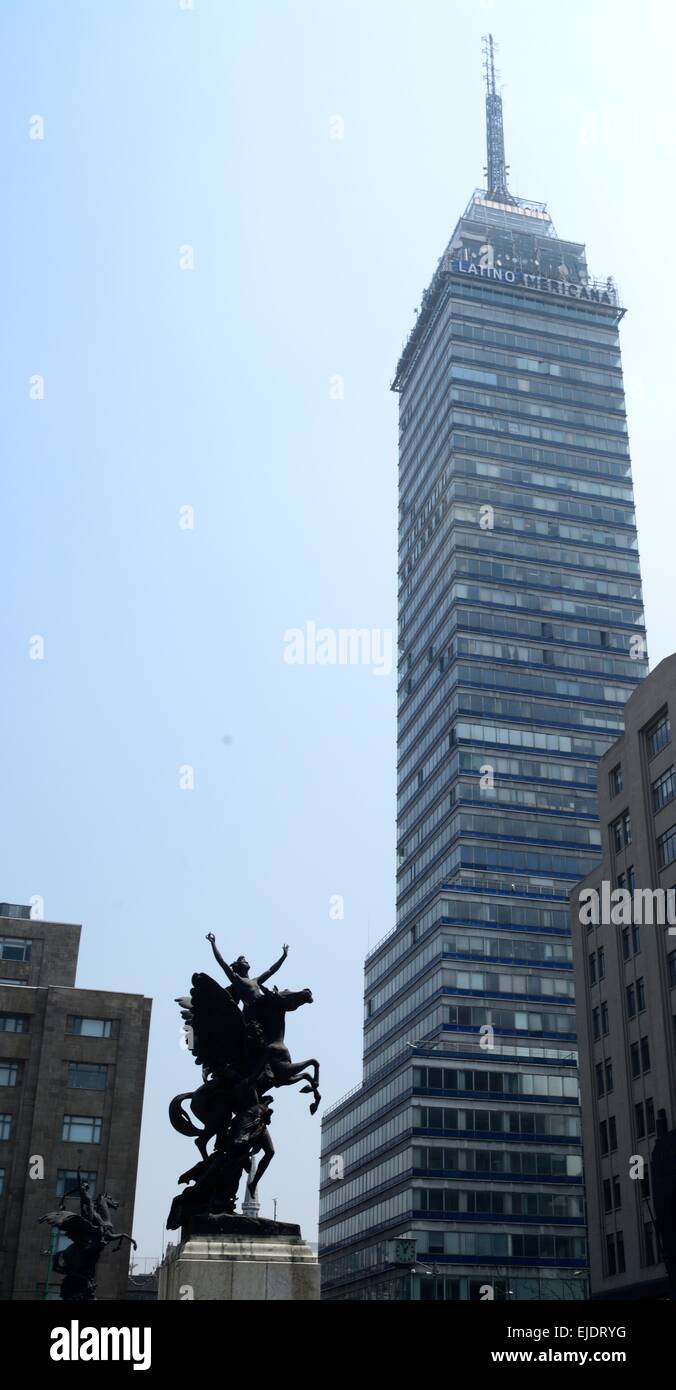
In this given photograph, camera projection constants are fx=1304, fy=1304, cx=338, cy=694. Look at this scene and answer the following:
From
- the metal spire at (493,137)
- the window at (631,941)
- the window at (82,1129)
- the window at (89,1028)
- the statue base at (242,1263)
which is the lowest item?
the statue base at (242,1263)

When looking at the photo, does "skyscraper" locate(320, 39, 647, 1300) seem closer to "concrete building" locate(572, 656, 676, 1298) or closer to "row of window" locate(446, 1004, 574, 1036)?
"row of window" locate(446, 1004, 574, 1036)

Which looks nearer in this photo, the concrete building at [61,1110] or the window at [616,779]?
the concrete building at [61,1110]

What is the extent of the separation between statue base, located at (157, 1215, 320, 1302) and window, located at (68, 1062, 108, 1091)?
4983cm

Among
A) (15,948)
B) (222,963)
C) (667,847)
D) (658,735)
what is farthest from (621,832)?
(222,963)

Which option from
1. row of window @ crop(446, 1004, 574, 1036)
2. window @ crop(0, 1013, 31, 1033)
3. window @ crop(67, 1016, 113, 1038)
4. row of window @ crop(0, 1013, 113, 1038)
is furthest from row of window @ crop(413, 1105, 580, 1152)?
window @ crop(0, 1013, 31, 1033)

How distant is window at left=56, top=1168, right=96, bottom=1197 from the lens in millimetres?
65188

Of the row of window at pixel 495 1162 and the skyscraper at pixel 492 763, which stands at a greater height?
the skyscraper at pixel 492 763

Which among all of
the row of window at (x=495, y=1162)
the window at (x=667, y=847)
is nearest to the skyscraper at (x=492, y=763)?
the row of window at (x=495, y=1162)

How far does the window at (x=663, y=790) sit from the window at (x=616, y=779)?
5347 millimetres

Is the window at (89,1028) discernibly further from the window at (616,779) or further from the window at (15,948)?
the window at (616,779)

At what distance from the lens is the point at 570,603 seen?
130 m

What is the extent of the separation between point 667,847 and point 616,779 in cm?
885

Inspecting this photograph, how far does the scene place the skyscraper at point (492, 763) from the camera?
10019cm
